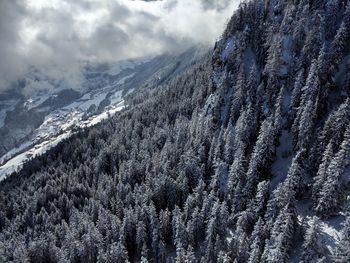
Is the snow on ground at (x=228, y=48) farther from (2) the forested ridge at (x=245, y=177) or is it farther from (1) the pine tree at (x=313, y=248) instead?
(1) the pine tree at (x=313, y=248)

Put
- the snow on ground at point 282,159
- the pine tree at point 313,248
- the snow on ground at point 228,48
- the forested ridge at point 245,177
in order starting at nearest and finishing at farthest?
the pine tree at point 313,248
the forested ridge at point 245,177
the snow on ground at point 282,159
the snow on ground at point 228,48

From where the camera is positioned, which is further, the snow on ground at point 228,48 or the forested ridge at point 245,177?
the snow on ground at point 228,48

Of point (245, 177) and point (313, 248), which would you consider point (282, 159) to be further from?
point (313, 248)

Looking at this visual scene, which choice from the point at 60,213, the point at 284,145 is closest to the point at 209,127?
the point at 284,145

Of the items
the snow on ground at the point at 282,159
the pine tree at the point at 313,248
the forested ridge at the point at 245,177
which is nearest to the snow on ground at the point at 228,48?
the forested ridge at the point at 245,177

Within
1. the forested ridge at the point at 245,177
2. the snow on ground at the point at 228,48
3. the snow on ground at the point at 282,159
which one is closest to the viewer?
the forested ridge at the point at 245,177

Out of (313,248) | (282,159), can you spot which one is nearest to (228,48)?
(282,159)

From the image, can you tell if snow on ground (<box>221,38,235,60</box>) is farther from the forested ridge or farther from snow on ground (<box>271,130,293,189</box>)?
snow on ground (<box>271,130,293,189</box>)

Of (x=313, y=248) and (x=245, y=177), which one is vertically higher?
(x=245, y=177)
